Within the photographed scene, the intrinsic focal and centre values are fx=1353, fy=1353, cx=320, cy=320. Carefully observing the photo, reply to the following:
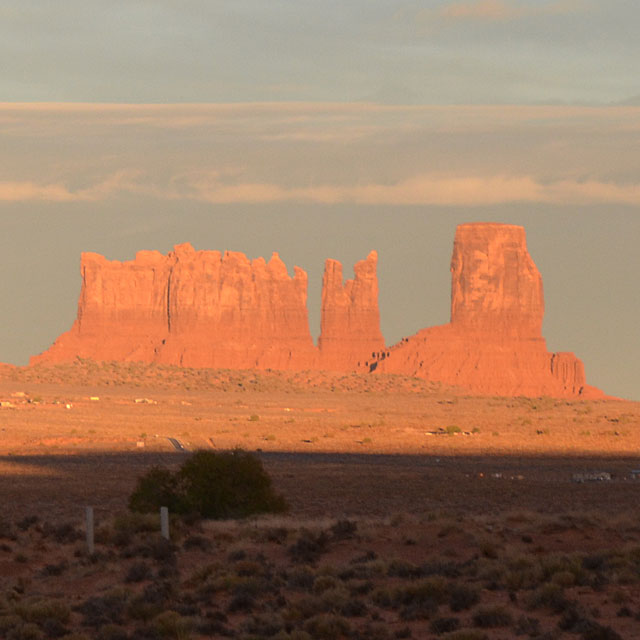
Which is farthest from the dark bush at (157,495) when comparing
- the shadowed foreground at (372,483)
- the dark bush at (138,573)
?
the dark bush at (138,573)

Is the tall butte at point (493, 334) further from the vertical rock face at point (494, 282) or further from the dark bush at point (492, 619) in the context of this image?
the dark bush at point (492, 619)

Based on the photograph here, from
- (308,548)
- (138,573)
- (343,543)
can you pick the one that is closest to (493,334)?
(343,543)

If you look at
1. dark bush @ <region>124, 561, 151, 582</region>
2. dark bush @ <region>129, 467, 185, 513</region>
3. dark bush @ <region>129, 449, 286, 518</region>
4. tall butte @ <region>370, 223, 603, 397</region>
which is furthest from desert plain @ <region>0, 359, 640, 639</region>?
tall butte @ <region>370, 223, 603, 397</region>

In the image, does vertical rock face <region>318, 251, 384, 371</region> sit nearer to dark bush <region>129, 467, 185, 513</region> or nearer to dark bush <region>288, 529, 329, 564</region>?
dark bush <region>129, 467, 185, 513</region>

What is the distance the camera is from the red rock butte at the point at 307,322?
169625mm

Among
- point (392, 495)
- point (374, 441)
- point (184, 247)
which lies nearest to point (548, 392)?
point (184, 247)

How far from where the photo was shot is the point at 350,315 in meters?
181

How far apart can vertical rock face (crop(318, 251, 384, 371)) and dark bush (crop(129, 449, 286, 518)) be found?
148 meters

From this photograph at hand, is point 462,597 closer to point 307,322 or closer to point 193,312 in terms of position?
point 193,312

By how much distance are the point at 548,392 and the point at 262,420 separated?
3402 inches

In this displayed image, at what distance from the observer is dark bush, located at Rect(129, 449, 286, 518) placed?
2977 centimetres

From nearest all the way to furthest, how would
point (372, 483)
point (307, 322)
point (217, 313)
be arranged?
point (372, 483) → point (217, 313) → point (307, 322)

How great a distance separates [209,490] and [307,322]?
493 ft

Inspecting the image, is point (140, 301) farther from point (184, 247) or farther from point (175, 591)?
point (175, 591)
